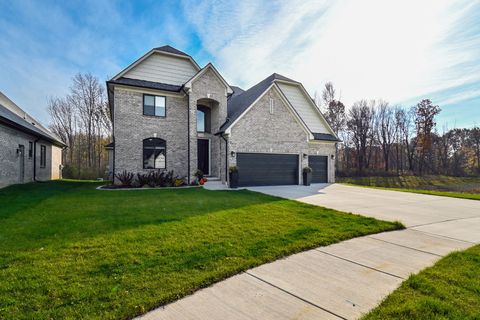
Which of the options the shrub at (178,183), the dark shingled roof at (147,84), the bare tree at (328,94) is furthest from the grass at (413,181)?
the dark shingled roof at (147,84)

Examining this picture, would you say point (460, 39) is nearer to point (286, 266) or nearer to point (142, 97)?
point (286, 266)

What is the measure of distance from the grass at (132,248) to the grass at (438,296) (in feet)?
5.17

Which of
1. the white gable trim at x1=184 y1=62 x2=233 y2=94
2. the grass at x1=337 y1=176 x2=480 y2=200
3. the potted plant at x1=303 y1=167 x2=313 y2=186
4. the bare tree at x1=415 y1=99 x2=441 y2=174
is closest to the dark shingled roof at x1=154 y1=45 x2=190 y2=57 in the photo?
the white gable trim at x1=184 y1=62 x2=233 y2=94

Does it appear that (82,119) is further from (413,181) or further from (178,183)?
(413,181)

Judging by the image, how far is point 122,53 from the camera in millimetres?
14930

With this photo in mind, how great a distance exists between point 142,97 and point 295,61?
9.31 meters

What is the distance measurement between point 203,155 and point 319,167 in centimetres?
875

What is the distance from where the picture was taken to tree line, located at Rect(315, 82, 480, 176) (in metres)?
37.4

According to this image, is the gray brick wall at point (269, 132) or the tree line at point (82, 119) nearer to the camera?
the gray brick wall at point (269, 132)

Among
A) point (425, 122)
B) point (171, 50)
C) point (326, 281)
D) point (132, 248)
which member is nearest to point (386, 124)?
point (425, 122)

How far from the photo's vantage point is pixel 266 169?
583 inches

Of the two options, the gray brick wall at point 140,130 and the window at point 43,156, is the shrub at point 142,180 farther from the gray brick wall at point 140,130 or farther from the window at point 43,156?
the window at point 43,156

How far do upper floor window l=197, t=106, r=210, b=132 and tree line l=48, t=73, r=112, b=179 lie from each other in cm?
1867

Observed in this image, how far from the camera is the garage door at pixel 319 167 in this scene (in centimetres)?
1745
